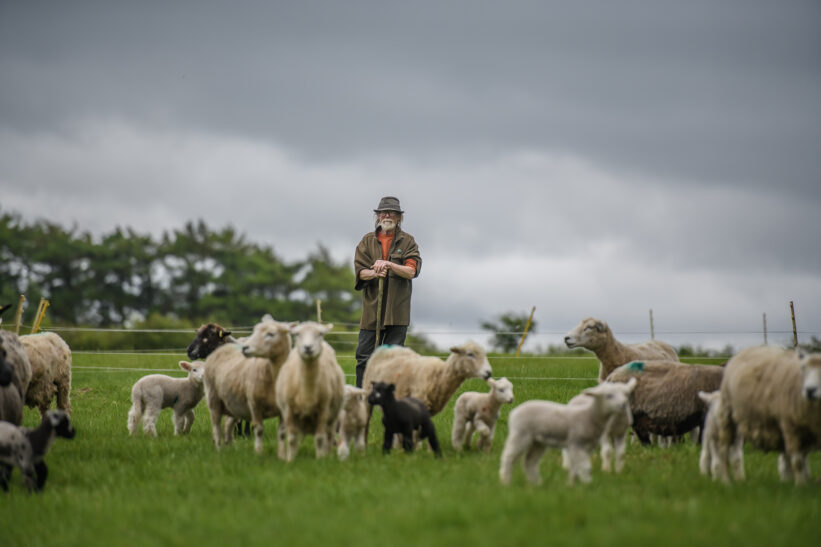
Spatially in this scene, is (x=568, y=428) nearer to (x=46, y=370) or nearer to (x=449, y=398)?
(x=449, y=398)

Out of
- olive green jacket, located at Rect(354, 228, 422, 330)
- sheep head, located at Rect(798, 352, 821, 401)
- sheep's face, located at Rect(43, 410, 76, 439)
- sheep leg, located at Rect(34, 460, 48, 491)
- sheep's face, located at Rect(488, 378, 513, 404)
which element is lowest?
sheep leg, located at Rect(34, 460, 48, 491)

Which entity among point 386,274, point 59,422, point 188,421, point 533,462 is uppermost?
point 386,274

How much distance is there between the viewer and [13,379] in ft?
29.9

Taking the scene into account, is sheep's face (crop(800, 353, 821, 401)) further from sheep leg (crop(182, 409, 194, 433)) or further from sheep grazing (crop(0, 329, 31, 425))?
sheep leg (crop(182, 409, 194, 433))

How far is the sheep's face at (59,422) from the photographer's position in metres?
7.53

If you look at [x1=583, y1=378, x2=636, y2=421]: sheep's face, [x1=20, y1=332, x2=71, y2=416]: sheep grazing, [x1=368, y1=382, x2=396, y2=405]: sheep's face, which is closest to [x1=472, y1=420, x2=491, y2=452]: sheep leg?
[x1=368, y1=382, x2=396, y2=405]: sheep's face

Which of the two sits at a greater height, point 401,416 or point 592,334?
point 592,334

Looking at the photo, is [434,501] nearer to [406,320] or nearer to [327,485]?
[327,485]

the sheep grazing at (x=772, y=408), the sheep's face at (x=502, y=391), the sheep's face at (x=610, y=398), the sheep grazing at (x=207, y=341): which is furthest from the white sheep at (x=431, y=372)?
the sheep grazing at (x=772, y=408)

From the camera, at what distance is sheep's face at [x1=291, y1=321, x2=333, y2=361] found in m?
8.25

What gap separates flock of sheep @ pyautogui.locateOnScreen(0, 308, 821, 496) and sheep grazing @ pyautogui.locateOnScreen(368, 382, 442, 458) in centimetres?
1

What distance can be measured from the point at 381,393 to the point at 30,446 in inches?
137

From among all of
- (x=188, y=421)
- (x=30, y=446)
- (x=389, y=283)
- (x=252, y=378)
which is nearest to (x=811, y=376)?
(x=252, y=378)

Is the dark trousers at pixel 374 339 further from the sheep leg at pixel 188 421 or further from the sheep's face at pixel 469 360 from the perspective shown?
the sheep leg at pixel 188 421
